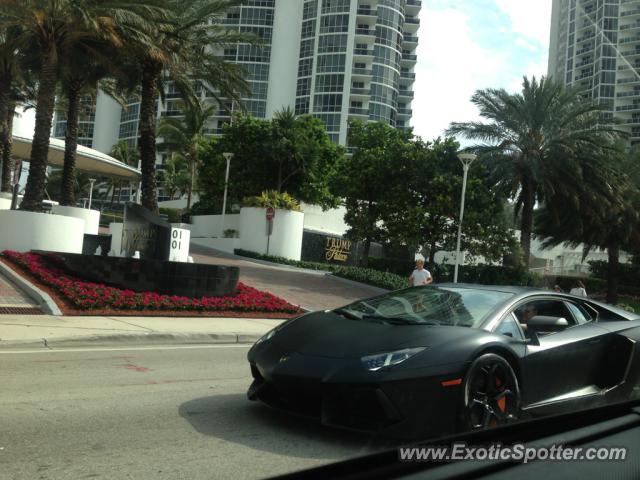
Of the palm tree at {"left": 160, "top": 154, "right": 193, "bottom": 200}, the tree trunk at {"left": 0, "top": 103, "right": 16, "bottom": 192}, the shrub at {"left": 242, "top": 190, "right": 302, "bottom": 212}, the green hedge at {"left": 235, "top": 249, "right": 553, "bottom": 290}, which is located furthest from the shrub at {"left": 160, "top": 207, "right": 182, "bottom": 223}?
the tree trunk at {"left": 0, "top": 103, "right": 16, "bottom": 192}

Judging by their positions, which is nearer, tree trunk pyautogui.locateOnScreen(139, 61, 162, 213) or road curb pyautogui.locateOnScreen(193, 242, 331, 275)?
tree trunk pyautogui.locateOnScreen(139, 61, 162, 213)

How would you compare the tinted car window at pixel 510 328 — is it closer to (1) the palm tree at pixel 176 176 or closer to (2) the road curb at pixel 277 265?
(2) the road curb at pixel 277 265

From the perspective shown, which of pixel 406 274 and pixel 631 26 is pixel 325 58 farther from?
pixel 406 274

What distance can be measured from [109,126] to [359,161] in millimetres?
80889

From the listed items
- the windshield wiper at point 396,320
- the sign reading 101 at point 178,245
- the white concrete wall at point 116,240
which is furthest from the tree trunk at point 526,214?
the windshield wiper at point 396,320

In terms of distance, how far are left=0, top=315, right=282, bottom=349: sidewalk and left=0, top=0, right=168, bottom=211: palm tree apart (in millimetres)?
9005

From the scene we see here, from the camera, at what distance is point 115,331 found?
10328 mm

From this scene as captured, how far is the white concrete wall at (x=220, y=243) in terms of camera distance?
115 feet

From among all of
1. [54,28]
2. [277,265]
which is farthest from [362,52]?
[54,28]

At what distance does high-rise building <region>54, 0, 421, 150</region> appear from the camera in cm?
8088

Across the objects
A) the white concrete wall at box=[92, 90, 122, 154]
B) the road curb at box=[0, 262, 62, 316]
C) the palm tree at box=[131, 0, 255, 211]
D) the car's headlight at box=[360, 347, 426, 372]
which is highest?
the white concrete wall at box=[92, 90, 122, 154]

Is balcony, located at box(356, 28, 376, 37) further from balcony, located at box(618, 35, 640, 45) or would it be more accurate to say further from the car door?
the car door

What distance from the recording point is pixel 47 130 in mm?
19375

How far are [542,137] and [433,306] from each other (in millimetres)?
25188
